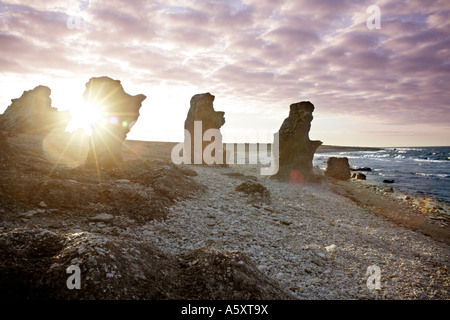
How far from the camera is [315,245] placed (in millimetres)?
11055

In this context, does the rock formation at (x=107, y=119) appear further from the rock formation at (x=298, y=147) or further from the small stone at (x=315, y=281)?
the rock formation at (x=298, y=147)

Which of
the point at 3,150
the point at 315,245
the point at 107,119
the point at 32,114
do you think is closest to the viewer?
the point at 315,245

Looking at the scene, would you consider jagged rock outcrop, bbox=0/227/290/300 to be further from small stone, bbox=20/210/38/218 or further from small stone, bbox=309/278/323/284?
small stone, bbox=20/210/38/218

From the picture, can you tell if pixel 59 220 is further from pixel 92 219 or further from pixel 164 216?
pixel 164 216

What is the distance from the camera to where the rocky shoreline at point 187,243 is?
203 inches

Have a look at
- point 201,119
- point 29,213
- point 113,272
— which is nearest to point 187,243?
point 113,272

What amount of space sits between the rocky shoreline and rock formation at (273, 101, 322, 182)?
34.8ft

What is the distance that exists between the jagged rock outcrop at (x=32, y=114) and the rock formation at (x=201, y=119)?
71.9 ft

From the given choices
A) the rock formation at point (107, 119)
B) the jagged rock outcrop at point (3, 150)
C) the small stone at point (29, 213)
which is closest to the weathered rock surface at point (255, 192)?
the rock formation at point (107, 119)

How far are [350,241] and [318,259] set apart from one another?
3.79m

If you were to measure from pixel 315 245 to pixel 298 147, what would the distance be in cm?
2054

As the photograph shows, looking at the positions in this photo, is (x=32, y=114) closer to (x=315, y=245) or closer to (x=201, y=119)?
(x=201, y=119)

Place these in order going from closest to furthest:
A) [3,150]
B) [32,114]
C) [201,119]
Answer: [3,150] → [201,119] → [32,114]

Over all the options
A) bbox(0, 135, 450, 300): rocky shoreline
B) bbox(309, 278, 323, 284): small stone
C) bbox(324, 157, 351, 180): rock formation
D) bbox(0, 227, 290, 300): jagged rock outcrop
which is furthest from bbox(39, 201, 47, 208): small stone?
bbox(324, 157, 351, 180): rock formation
